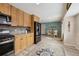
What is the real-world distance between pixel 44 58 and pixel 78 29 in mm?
5197

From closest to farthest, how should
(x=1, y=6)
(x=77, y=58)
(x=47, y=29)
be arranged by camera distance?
(x=77, y=58) < (x=1, y=6) < (x=47, y=29)

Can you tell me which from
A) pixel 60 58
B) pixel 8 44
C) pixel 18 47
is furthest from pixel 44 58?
pixel 18 47

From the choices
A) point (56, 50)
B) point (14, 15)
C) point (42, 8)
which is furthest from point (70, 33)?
point (14, 15)

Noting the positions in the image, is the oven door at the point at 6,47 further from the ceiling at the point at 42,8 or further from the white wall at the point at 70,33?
the white wall at the point at 70,33

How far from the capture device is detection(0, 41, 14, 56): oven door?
3087mm

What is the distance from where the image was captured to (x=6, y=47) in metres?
3.29

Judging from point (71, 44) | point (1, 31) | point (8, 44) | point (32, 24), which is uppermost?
point (32, 24)

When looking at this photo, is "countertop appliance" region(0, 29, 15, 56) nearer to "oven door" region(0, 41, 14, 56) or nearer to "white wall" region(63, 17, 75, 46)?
"oven door" region(0, 41, 14, 56)

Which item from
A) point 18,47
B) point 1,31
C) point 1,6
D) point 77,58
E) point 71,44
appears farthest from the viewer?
point 71,44

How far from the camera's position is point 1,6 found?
3.28 metres

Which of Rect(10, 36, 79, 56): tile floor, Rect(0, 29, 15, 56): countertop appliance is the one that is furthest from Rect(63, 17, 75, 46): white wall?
Rect(0, 29, 15, 56): countertop appliance

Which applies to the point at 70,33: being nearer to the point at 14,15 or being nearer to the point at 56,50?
the point at 56,50

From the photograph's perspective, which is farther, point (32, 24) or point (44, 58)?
point (32, 24)

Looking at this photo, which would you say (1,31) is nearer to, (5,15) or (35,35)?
(5,15)
